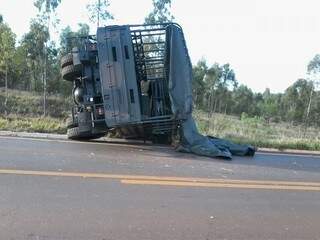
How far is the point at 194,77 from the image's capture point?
89.9 ft

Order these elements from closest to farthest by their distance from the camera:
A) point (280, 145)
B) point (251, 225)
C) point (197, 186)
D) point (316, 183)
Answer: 1. point (251, 225)
2. point (197, 186)
3. point (316, 183)
4. point (280, 145)

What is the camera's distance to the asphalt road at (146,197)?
534 centimetres

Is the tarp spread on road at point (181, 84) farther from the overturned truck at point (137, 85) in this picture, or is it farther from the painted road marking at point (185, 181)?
the painted road marking at point (185, 181)

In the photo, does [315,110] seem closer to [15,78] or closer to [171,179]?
[15,78]

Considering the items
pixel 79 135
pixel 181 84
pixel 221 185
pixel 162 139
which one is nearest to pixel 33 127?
pixel 79 135

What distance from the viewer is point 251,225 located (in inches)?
228

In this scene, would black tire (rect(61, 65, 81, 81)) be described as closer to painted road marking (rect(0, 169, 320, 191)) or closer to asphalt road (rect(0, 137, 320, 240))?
asphalt road (rect(0, 137, 320, 240))

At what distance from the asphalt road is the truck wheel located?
5.13 feet

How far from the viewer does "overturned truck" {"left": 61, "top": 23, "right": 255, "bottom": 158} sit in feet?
35.9

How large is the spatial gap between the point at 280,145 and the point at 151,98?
4440mm

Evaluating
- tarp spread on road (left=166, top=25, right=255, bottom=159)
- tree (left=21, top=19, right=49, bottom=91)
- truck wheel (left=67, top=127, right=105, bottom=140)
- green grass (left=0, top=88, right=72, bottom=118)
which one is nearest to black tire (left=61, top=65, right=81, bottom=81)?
truck wheel (left=67, top=127, right=105, bottom=140)

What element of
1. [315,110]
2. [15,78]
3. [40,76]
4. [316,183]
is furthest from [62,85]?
[316,183]

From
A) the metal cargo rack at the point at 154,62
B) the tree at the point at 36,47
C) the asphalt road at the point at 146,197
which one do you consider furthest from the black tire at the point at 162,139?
the tree at the point at 36,47

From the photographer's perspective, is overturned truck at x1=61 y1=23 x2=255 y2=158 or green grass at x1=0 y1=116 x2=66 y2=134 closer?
overturned truck at x1=61 y1=23 x2=255 y2=158
